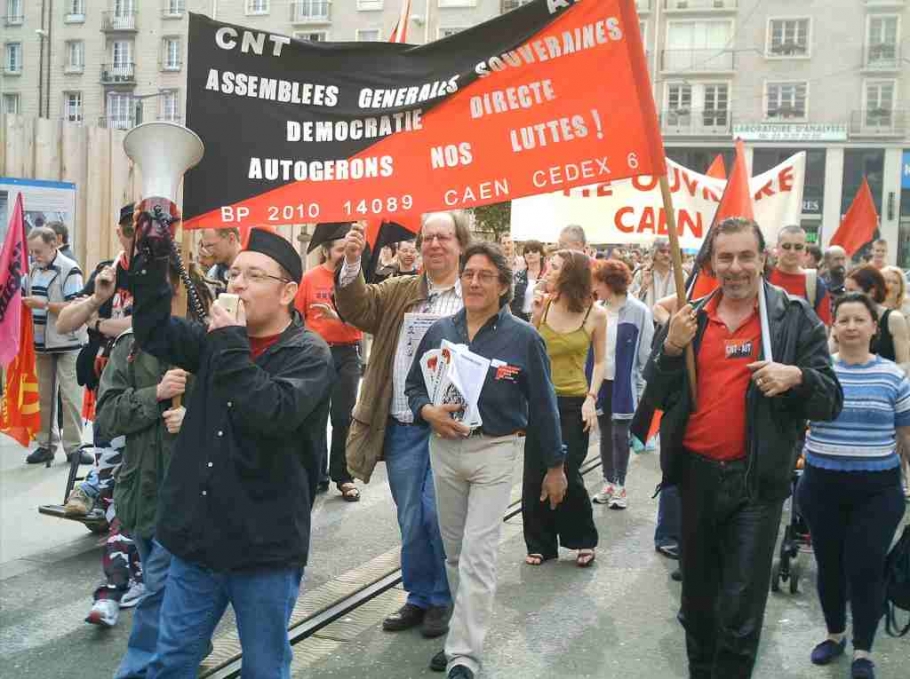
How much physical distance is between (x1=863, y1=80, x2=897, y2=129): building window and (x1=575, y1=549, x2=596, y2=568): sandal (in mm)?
45490

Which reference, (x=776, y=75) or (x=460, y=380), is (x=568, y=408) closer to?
(x=460, y=380)

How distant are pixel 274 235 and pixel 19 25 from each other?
206 feet

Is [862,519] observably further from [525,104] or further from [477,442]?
[525,104]

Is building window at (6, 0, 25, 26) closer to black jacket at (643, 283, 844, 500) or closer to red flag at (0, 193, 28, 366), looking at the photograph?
red flag at (0, 193, 28, 366)

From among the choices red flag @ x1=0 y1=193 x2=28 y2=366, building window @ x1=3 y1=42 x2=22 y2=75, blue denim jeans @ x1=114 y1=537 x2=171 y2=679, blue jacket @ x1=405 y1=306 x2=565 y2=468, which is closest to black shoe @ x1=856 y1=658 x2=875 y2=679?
blue jacket @ x1=405 y1=306 x2=565 y2=468

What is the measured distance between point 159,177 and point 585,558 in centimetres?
397

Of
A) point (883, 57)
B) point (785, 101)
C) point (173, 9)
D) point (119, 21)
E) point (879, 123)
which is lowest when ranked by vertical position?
point (879, 123)

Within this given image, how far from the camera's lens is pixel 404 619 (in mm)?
5277

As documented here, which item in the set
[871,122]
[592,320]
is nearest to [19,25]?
[871,122]

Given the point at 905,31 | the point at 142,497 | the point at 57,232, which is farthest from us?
the point at 905,31

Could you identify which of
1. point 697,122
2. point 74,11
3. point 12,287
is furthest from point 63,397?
point 74,11

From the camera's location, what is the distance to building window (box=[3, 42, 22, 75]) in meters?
57.9

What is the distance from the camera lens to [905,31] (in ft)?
153

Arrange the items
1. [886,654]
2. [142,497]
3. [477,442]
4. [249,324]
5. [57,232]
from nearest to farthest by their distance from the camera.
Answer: [249,324] → [142,497] → [477,442] → [886,654] → [57,232]
